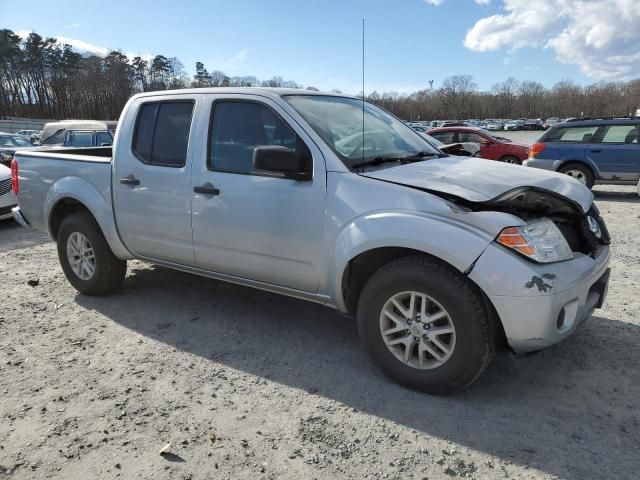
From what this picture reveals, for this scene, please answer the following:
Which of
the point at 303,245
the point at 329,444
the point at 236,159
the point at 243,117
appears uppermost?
the point at 243,117

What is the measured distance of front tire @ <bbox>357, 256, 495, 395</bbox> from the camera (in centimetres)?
284

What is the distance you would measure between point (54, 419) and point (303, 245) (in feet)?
5.97

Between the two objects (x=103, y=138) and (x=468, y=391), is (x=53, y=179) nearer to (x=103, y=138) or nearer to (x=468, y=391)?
(x=468, y=391)

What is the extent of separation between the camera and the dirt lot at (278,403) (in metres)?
2.54

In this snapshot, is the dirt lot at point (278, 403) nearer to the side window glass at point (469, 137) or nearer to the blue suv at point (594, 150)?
the blue suv at point (594, 150)

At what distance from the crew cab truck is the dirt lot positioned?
1.26 feet

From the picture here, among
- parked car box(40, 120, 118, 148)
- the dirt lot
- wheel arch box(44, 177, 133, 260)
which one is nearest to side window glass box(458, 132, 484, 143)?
parked car box(40, 120, 118, 148)

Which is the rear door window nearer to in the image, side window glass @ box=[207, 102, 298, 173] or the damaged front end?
the damaged front end

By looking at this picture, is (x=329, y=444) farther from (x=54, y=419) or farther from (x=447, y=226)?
(x=54, y=419)

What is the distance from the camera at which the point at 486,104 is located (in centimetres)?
13225

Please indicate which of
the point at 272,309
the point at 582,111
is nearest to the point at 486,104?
the point at 582,111

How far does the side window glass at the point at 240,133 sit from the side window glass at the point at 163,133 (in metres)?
0.29

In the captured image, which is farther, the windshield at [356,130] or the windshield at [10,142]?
the windshield at [10,142]

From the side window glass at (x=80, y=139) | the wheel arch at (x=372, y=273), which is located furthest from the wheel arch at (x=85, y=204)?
the side window glass at (x=80, y=139)
